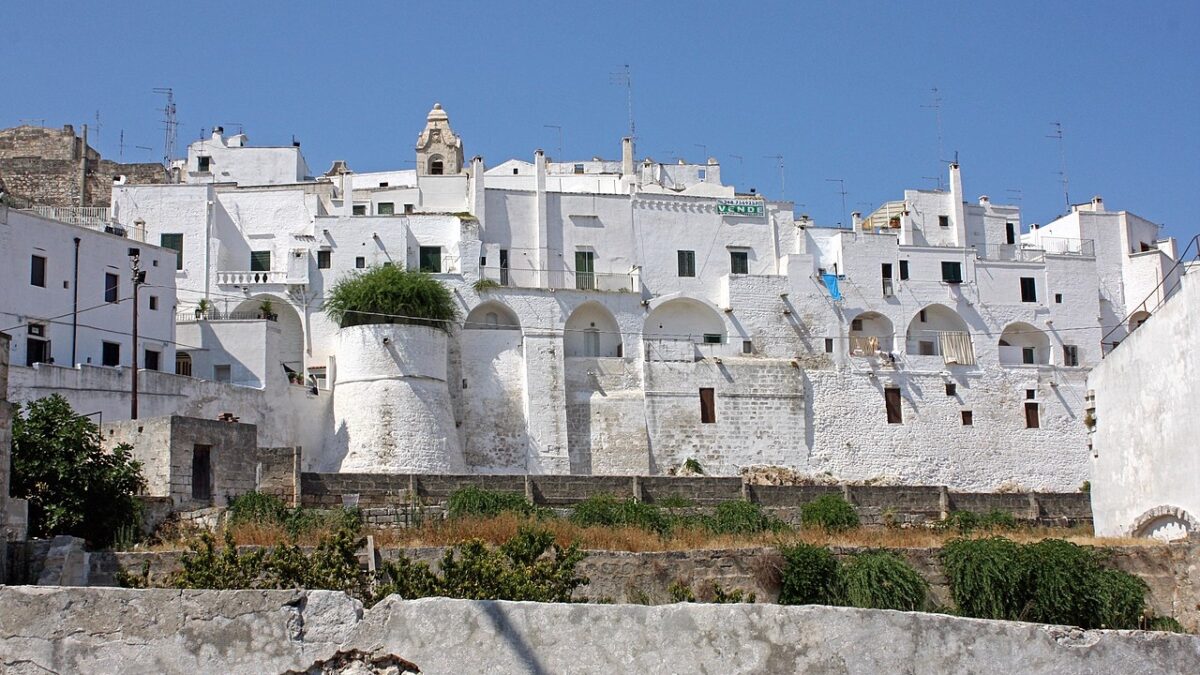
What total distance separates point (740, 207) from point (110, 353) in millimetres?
22922

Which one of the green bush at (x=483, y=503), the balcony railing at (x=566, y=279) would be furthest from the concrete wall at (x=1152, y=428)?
the balcony railing at (x=566, y=279)

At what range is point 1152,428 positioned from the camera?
71.2 ft

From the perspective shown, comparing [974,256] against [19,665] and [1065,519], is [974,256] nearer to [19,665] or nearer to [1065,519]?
[1065,519]

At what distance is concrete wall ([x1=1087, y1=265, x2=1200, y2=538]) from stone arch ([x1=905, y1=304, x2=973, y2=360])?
26964 millimetres

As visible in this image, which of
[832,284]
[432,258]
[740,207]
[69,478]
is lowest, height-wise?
[69,478]

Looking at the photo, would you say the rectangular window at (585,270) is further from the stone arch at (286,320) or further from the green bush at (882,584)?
the green bush at (882,584)

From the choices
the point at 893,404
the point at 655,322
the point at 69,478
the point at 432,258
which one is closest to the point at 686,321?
the point at 655,322

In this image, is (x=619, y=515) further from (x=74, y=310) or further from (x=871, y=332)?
(x=871, y=332)

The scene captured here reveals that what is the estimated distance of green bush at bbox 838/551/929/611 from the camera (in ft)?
59.1

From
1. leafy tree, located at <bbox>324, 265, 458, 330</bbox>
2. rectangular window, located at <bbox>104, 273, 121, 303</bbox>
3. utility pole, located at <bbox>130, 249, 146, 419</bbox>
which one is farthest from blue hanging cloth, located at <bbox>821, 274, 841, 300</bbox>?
rectangular window, located at <bbox>104, 273, 121, 303</bbox>

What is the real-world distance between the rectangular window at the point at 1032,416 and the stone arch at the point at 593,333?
15216 mm

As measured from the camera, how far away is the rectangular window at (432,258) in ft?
155

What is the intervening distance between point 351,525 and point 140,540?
7.50 m

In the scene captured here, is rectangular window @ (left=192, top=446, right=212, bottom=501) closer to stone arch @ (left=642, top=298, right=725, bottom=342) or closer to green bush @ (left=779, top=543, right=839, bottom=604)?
green bush @ (left=779, top=543, right=839, bottom=604)
